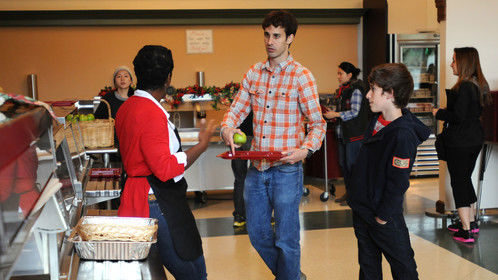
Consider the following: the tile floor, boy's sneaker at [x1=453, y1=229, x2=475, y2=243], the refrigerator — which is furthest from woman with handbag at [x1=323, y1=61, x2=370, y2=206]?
the refrigerator

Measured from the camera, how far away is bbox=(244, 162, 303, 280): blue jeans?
3.03 metres

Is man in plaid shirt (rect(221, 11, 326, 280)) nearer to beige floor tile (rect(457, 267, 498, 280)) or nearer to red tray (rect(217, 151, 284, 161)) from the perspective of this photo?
red tray (rect(217, 151, 284, 161))

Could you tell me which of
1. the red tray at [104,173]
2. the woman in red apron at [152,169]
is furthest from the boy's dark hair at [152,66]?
the red tray at [104,173]

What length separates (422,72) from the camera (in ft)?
28.9

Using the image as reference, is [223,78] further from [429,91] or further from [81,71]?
[429,91]

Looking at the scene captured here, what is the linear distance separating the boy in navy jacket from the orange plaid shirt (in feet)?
1.11

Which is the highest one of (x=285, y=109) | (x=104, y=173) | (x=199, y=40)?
(x=199, y=40)

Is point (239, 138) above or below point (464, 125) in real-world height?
above

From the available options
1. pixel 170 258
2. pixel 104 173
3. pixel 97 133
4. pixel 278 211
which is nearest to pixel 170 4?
pixel 97 133

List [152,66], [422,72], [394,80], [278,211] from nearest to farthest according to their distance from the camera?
[152,66]
[394,80]
[278,211]
[422,72]

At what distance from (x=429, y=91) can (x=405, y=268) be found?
6644 millimetres

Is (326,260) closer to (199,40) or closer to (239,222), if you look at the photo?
(239,222)

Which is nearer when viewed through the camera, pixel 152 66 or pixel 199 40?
pixel 152 66

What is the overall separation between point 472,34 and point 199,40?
4.60 m
